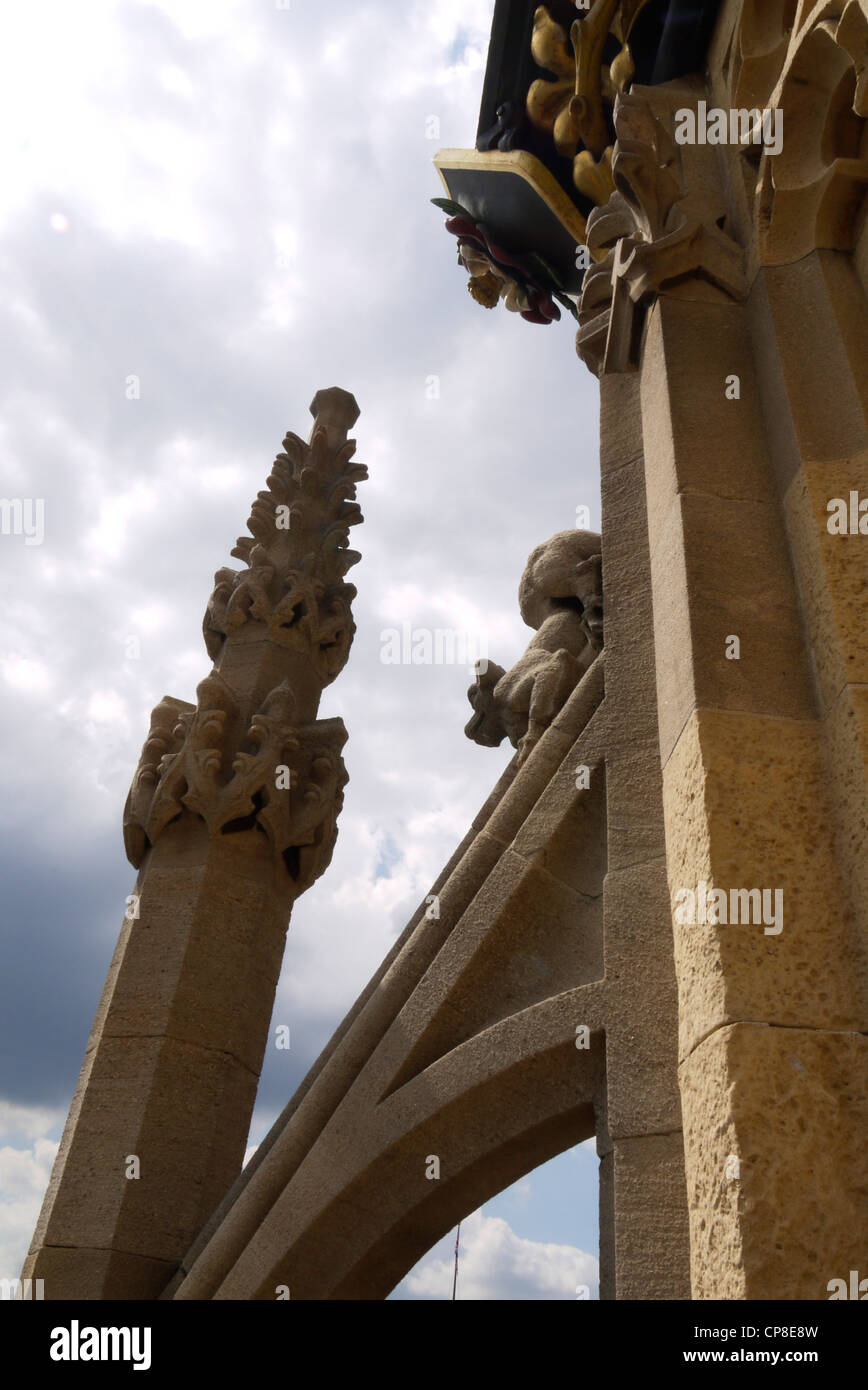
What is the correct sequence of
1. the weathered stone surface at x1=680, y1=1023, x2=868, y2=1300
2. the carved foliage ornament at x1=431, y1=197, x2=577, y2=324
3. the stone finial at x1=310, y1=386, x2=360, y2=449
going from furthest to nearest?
the stone finial at x1=310, y1=386, x2=360, y2=449, the carved foliage ornament at x1=431, y1=197, x2=577, y2=324, the weathered stone surface at x1=680, y1=1023, x2=868, y2=1300

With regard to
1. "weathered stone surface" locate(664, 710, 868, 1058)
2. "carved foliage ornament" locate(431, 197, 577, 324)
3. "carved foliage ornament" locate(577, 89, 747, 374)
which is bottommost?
"weathered stone surface" locate(664, 710, 868, 1058)

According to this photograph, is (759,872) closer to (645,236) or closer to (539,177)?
(645,236)

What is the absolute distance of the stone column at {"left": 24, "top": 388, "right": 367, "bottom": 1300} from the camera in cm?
380

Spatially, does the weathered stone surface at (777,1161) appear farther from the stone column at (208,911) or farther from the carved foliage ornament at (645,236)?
the stone column at (208,911)

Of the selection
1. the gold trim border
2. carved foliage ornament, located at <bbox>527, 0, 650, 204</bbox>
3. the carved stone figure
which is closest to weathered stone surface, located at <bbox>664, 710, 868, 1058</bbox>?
the carved stone figure

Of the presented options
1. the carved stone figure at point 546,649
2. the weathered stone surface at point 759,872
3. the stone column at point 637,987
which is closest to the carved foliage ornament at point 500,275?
the carved stone figure at point 546,649

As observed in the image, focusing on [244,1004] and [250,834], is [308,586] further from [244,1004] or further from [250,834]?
[244,1004]

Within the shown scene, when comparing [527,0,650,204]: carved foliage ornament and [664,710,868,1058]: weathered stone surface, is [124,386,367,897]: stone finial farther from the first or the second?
[664,710,868,1058]: weathered stone surface

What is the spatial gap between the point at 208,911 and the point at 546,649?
168cm

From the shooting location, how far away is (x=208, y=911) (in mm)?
4402

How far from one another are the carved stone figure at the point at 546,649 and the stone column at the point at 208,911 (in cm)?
93

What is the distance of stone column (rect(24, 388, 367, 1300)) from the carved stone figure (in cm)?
93

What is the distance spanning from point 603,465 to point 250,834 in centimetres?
217
